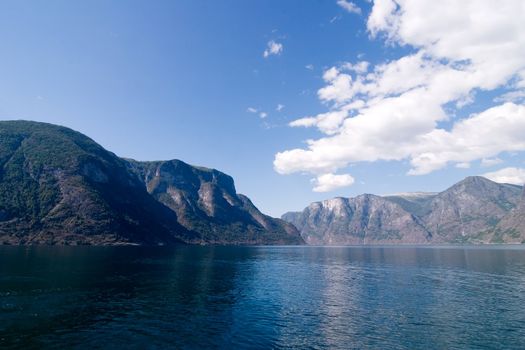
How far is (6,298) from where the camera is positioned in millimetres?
65062

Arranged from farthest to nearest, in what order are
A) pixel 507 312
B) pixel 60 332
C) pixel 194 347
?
1. pixel 507 312
2. pixel 60 332
3. pixel 194 347

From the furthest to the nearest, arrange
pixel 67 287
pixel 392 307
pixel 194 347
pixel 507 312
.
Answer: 1. pixel 67 287
2. pixel 392 307
3. pixel 507 312
4. pixel 194 347

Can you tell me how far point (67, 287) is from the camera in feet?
263

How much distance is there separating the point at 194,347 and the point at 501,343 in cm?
4041

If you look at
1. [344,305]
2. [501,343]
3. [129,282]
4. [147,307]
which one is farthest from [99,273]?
[501,343]

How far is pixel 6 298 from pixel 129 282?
3104cm

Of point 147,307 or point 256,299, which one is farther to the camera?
point 256,299

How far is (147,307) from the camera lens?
63.7 m

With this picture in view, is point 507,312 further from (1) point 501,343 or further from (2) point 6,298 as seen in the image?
(2) point 6,298

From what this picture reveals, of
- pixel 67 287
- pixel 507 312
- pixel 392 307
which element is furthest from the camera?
pixel 67 287

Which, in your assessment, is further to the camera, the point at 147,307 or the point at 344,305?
the point at 344,305

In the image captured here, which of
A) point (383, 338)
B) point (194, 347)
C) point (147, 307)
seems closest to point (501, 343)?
point (383, 338)

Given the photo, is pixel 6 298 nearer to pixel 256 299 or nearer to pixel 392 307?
pixel 256 299

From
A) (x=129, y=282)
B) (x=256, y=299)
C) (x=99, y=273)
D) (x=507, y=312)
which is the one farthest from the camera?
(x=99, y=273)
